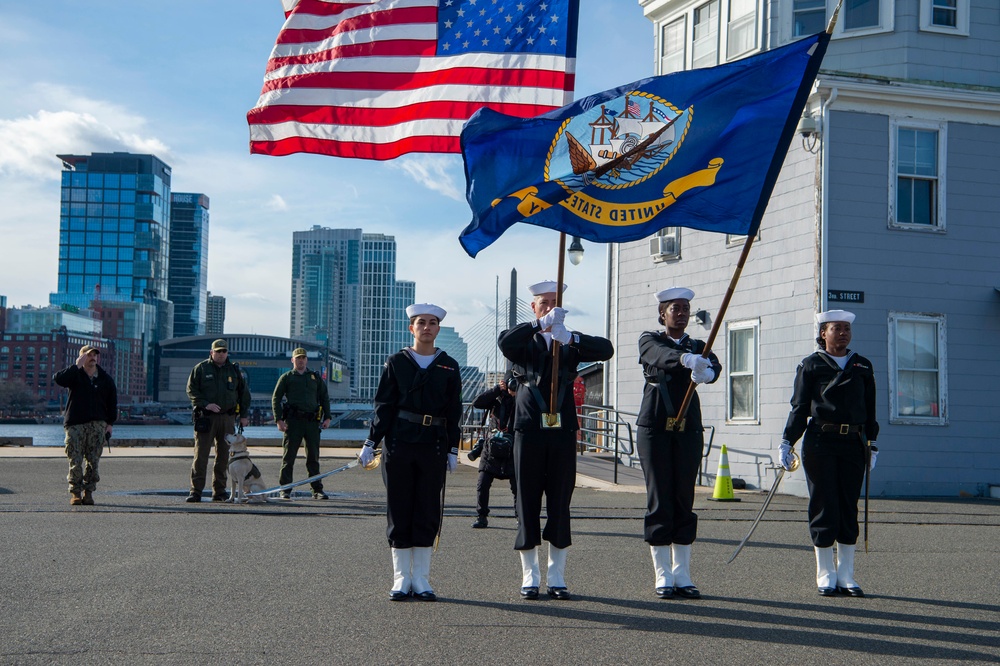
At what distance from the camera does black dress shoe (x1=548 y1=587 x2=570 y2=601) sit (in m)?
7.55

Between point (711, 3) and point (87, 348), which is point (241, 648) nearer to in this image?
point (87, 348)

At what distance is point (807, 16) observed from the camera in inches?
783

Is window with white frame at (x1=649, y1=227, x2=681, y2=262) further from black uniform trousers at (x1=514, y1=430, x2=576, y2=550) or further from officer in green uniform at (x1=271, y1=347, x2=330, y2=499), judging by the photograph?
black uniform trousers at (x1=514, y1=430, x2=576, y2=550)

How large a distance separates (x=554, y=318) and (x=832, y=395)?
2.21m

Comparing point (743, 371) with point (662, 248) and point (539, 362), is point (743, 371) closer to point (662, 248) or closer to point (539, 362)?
point (662, 248)

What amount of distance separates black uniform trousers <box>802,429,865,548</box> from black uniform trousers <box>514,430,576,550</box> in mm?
1786

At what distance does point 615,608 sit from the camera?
23.6 ft

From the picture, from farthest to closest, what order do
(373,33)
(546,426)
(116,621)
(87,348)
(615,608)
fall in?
(87,348) < (373,33) < (546,426) < (615,608) < (116,621)

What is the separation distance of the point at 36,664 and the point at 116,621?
106 centimetres

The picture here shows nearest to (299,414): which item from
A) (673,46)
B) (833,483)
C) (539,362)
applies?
(539,362)

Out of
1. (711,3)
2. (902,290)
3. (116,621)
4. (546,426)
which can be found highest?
(711,3)

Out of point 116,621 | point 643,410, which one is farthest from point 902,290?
point 116,621

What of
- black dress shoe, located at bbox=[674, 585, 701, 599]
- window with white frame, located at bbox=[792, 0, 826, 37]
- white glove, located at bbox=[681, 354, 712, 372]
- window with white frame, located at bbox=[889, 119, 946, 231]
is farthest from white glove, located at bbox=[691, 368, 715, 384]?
window with white frame, located at bbox=[792, 0, 826, 37]

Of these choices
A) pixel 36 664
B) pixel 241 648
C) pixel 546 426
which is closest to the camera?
pixel 36 664
